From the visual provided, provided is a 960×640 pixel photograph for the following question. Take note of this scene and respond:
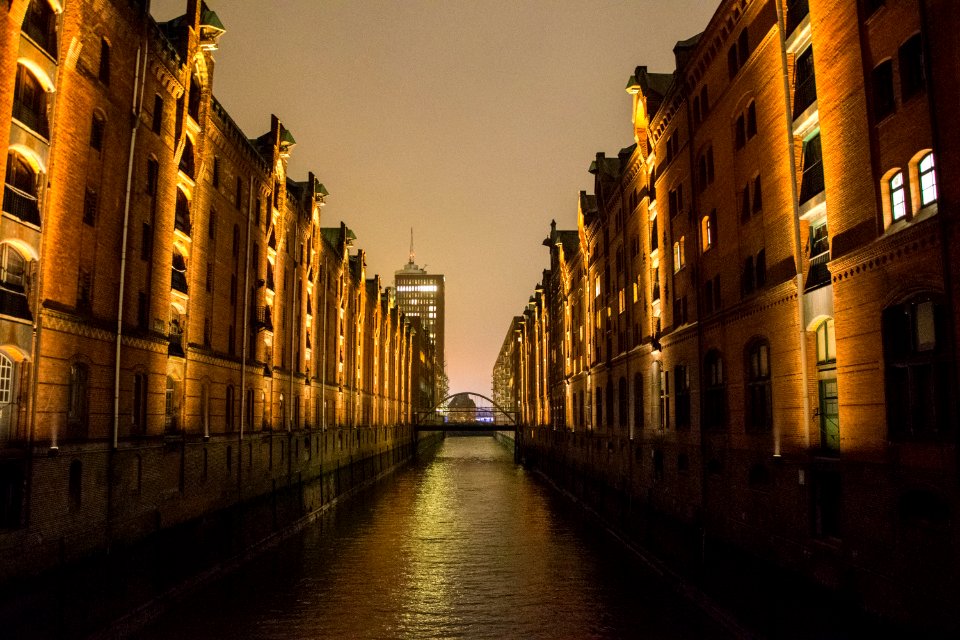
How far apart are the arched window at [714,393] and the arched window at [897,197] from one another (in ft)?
33.8

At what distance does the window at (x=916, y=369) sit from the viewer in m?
12.3

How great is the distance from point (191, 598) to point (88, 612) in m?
2.30

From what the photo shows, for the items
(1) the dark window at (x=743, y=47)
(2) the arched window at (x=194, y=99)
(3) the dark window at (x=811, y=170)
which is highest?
(2) the arched window at (x=194, y=99)

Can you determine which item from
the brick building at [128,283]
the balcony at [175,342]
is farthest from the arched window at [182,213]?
the balcony at [175,342]

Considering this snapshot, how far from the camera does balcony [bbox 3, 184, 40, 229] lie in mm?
17594

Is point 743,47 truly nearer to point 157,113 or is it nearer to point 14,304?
point 157,113

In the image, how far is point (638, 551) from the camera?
21.5 m

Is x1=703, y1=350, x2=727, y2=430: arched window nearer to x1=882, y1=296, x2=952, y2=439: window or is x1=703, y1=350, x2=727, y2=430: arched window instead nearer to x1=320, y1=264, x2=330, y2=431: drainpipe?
x1=882, y1=296, x2=952, y2=439: window

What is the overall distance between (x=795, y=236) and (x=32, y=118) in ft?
63.8

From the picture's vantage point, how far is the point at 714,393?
963 inches

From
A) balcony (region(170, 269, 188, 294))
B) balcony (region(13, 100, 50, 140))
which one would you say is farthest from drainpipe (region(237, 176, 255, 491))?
balcony (region(13, 100, 50, 140))

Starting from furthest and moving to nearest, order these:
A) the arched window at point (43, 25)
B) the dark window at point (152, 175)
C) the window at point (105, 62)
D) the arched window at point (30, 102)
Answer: the dark window at point (152, 175)
the window at point (105, 62)
the arched window at point (43, 25)
the arched window at point (30, 102)

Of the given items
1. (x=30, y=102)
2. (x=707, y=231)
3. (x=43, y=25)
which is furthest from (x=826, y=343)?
(x=43, y=25)

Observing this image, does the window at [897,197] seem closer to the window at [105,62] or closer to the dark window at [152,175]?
the window at [105,62]
